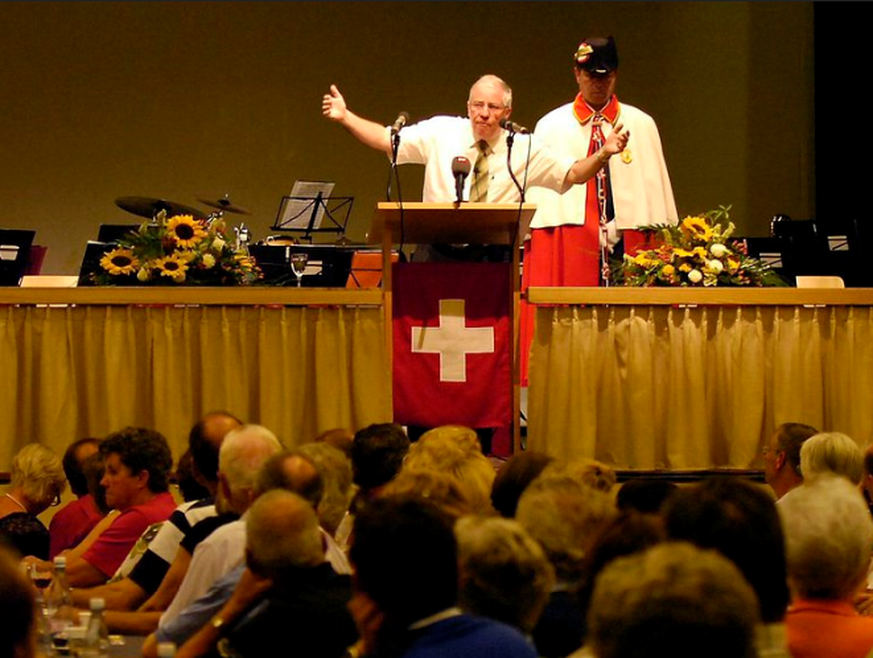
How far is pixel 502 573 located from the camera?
8.61 feet

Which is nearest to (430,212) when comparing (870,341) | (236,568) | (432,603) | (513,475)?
(870,341)

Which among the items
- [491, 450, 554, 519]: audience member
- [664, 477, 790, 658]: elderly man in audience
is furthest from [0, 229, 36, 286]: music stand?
[664, 477, 790, 658]: elderly man in audience

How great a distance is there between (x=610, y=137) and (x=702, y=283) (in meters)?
0.77

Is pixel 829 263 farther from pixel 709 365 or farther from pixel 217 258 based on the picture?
pixel 217 258

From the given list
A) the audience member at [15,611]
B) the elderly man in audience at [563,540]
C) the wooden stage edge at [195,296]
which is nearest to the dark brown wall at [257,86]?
the wooden stage edge at [195,296]

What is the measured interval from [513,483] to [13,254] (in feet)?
16.5

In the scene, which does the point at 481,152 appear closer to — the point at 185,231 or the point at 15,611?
the point at 185,231

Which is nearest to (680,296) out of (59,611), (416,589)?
(59,611)

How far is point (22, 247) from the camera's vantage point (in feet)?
26.3

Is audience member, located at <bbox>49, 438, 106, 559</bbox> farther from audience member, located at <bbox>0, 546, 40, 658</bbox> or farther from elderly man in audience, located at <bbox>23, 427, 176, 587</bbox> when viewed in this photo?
audience member, located at <bbox>0, 546, 40, 658</bbox>

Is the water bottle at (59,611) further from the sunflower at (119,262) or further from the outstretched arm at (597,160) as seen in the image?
the outstretched arm at (597,160)

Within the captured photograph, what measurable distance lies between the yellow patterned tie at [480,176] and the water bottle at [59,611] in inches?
153

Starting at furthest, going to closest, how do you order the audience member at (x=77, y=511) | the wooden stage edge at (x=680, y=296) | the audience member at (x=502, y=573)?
the wooden stage edge at (x=680, y=296), the audience member at (x=77, y=511), the audience member at (x=502, y=573)

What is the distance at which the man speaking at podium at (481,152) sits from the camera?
7.04 metres
